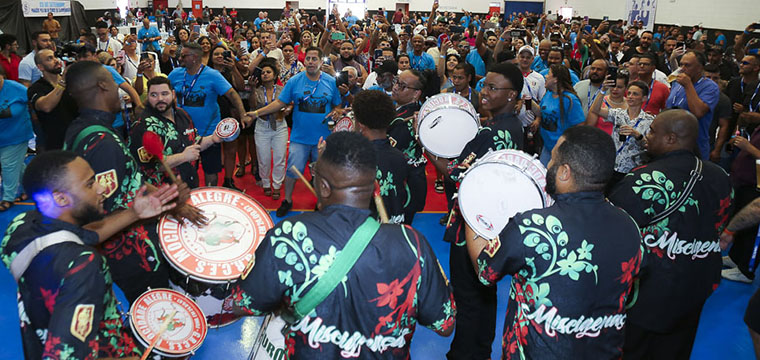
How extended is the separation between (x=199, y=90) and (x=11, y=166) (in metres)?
2.38

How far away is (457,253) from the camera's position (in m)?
3.29

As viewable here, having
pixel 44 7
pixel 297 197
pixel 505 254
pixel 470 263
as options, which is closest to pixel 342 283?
pixel 505 254

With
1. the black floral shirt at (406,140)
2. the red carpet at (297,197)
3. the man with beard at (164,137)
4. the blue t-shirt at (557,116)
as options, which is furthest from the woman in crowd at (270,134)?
the blue t-shirt at (557,116)

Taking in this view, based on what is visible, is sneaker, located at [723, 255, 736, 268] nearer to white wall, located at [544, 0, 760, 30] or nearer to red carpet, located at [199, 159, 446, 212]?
red carpet, located at [199, 159, 446, 212]

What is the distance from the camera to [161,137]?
3719 mm

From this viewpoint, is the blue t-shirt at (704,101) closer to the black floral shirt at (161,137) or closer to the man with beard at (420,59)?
the man with beard at (420,59)

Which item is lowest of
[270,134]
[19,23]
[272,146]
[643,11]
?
[272,146]

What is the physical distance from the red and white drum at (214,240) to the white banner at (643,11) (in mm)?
22171

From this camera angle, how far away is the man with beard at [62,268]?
5.99 ft

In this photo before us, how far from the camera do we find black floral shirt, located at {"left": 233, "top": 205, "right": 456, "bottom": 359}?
69.3 inches

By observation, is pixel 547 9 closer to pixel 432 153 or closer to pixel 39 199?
pixel 432 153

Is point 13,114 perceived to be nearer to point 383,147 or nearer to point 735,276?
point 383,147

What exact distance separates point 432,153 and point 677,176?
162 cm

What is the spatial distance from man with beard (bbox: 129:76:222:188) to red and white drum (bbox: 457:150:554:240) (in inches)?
78.0
